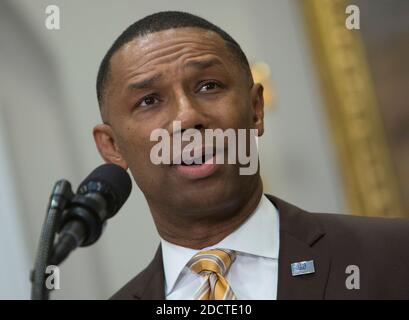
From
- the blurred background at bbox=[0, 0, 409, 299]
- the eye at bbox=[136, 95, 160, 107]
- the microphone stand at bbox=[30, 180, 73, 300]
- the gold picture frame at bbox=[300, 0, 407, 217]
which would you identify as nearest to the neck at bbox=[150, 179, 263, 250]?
the eye at bbox=[136, 95, 160, 107]

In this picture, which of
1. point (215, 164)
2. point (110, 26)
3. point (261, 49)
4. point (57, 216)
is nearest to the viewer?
point (57, 216)

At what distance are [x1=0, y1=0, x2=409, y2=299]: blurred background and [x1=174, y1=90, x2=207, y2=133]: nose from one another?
1.12 meters

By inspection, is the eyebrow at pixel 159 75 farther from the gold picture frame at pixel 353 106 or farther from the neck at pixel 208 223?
the gold picture frame at pixel 353 106

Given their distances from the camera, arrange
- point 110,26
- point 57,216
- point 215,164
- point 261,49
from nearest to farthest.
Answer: point 57,216 < point 215,164 < point 110,26 < point 261,49

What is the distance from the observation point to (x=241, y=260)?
1.35 metres

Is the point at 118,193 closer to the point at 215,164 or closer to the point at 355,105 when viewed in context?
the point at 215,164

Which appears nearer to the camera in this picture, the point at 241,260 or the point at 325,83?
the point at 241,260

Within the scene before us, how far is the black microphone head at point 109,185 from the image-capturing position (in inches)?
43.0

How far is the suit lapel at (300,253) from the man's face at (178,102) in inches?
4.3

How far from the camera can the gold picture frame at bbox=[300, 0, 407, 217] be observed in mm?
2574

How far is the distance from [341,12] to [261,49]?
0.32 meters

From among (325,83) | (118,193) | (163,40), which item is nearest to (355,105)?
(325,83)

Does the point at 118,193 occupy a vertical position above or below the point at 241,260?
above

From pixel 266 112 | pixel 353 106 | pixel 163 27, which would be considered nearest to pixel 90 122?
pixel 266 112
